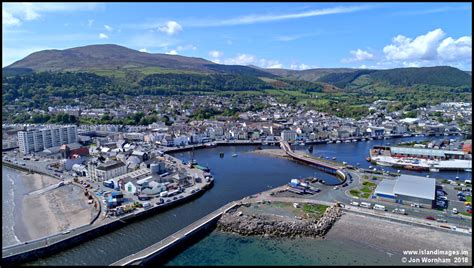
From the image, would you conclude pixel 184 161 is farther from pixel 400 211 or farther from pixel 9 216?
pixel 400 211

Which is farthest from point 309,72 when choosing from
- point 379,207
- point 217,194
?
point 379,207

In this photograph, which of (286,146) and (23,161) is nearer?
(23,161)

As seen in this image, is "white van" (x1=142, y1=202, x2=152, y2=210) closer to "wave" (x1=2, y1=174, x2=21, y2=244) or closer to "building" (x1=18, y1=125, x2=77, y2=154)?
"wave" (x1=2, y1=174, x2=21, y2=244)

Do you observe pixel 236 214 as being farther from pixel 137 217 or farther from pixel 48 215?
pixel 48 215

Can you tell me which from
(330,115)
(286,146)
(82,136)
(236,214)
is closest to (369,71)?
(330,115)

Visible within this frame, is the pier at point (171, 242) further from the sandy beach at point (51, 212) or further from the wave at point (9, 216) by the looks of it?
the wave at point (9, 216)

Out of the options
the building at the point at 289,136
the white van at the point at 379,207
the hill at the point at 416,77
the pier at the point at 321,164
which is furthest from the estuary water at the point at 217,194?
the hill at the point at 416,77
